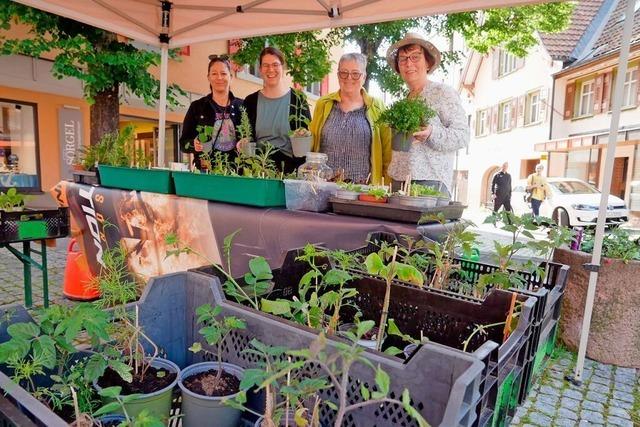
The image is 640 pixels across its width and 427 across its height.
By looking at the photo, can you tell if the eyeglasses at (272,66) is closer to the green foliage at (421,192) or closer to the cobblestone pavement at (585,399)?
the green foliage at (421,192)

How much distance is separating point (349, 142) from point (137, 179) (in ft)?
4.73

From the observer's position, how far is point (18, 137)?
7.77 metres

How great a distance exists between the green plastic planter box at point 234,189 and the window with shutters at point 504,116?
1937 cm

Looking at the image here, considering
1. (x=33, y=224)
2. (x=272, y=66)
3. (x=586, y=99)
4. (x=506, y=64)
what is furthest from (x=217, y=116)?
(x=506, y=64)

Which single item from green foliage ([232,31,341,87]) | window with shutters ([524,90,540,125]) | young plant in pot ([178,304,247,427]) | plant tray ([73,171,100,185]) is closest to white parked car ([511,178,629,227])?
green foliage ([232,31,341,87])

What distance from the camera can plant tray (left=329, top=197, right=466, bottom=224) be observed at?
1.71 metres

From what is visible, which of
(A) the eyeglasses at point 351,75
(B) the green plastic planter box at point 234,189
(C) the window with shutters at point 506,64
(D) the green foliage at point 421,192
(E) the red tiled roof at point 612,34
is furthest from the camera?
(C) the window with shutters at point 506,64

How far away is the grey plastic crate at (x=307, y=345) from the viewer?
0.61 metres

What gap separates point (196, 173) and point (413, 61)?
1463 mm

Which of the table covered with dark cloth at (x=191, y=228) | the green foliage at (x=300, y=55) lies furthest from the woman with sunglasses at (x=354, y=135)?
the green foliage at (x=300, y=55)

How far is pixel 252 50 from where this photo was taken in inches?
322

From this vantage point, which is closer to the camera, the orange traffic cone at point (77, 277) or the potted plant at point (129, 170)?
the potted plant at point (129, 170)

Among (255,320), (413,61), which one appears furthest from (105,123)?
(255,320)

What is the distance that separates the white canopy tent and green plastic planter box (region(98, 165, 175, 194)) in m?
0.55
